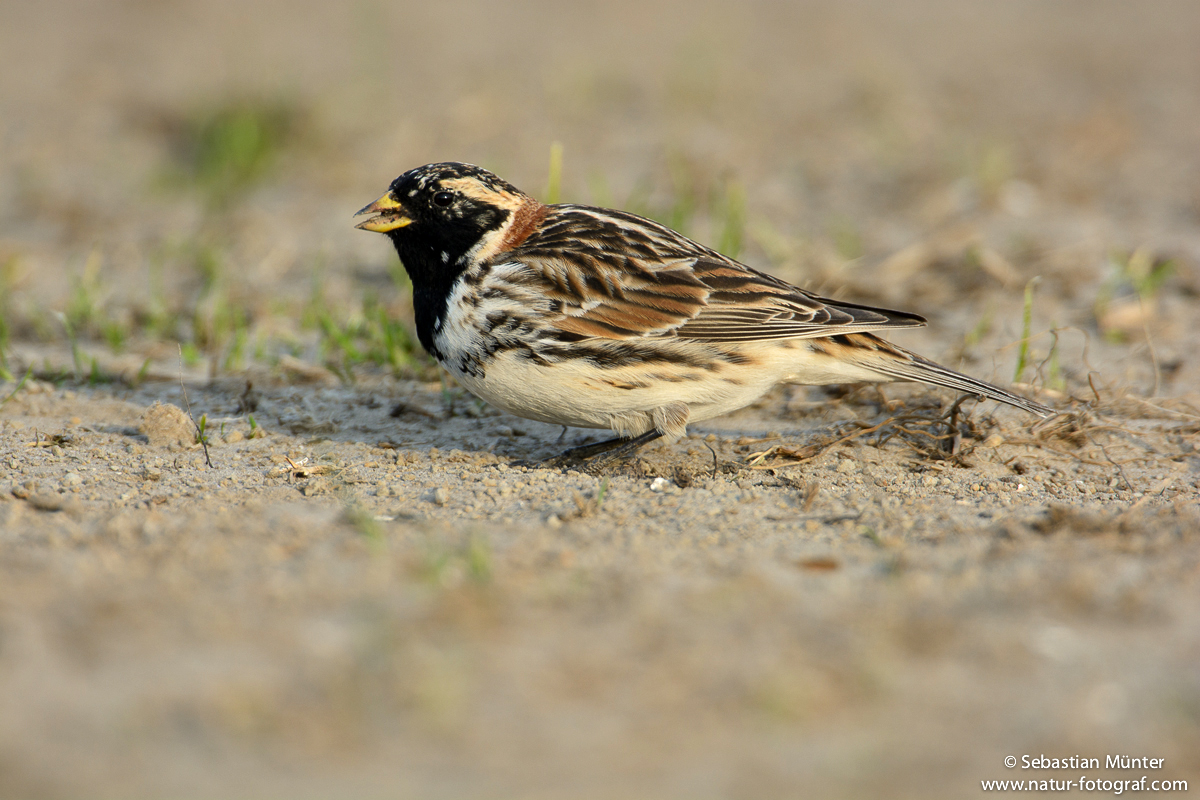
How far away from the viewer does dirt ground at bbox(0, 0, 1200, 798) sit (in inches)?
115

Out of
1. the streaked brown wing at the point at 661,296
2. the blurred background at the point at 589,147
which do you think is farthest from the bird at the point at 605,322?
the blurred background at the point at 589,147

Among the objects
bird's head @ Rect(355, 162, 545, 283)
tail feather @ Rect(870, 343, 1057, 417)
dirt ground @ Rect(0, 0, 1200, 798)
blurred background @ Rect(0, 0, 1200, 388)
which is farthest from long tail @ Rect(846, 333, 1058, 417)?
bird's head @ Rect(355, 162, 545, 283)

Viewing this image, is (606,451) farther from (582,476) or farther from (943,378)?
(943,378)

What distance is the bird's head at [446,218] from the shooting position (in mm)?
5289

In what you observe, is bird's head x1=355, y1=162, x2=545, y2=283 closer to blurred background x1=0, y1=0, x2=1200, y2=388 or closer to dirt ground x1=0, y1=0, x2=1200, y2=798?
dirt ground x1=0, y1=0, x2=1200, y2=798

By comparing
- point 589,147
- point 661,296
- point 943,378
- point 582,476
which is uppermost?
point 589,147

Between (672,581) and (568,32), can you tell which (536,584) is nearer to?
(672,581)

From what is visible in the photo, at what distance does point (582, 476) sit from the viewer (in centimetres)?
502

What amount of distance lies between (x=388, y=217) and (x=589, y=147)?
548 centimetres

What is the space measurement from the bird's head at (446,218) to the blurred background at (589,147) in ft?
4.25

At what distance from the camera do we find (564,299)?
5.03 m

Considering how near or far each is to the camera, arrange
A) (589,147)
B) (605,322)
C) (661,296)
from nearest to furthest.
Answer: (605,322)
(661,296)
(589,147)

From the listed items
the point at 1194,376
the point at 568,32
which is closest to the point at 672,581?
the point at 1194,376

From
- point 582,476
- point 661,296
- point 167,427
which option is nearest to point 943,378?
point 661,296
